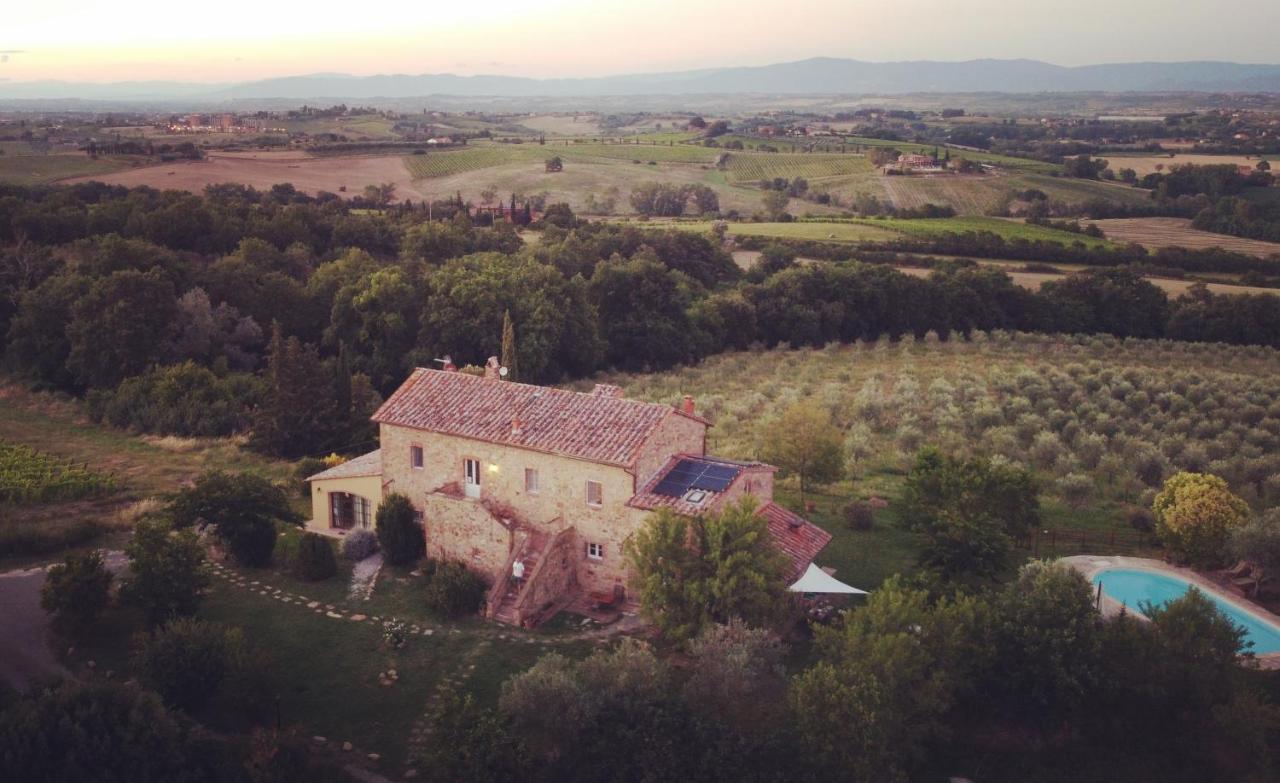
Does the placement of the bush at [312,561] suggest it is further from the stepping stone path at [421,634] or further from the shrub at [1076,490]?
the shrub at [1076,490]

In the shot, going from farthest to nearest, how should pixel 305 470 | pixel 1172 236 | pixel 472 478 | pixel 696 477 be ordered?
pixel 1172 236, pixel 305 470, pixel 472 478, pixel 696 477

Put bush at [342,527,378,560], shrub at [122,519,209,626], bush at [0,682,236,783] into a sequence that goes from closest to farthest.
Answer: bush at [0,682,236,783] < shrub at [122,519,209,626] < bush at [342,527,378,560]

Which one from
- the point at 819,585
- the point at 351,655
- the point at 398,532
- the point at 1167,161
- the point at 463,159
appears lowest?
the point at 351,655

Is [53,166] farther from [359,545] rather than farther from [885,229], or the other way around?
[885,229]

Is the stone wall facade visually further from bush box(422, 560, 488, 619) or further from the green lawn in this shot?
the green lawn

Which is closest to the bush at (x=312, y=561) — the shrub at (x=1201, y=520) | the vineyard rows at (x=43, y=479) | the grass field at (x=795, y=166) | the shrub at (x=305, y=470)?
the shrub at (x=305, y=470)

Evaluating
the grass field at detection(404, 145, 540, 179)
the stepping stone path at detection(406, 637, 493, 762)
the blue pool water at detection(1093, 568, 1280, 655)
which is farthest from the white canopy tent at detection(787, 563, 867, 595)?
the grass field at detection(404, 145, 540, 179)

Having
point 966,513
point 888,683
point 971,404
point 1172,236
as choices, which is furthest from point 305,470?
point 1172,236
